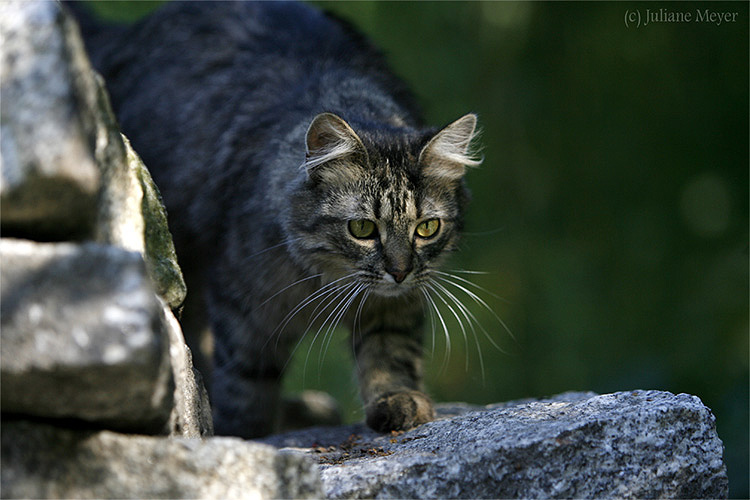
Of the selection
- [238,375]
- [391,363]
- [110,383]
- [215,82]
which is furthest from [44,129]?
[215,82]

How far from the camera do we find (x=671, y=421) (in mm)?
2287

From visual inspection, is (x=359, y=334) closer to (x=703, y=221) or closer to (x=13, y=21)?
(x=13, y=21)

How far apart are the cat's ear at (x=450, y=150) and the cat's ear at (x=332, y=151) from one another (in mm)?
265

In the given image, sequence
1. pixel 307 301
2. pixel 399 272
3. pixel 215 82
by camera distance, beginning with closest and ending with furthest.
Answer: pixel 399 272 → pixel 307 301 → pixel 215 82

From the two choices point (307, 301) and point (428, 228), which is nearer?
point (428, 228)

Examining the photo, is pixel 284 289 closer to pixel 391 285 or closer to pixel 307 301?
pixel 307 301

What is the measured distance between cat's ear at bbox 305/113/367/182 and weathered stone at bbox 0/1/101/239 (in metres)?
1.29

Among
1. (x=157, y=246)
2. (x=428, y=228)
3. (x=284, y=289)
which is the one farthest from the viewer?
(x=284, y=289)

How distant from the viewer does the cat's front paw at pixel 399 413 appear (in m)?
3.12

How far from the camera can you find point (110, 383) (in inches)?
67.2

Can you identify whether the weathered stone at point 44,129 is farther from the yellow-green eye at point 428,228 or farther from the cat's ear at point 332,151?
the yellow-green eye at point 428,228

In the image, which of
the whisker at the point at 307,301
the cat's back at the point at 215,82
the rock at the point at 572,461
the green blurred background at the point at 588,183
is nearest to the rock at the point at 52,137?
the rock at the point at 572,461

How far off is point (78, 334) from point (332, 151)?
164 centimetres

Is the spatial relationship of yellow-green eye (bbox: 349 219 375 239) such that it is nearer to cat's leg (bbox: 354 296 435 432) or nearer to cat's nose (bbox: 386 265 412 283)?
cat's nose (bbox: 386 265 412 283)
